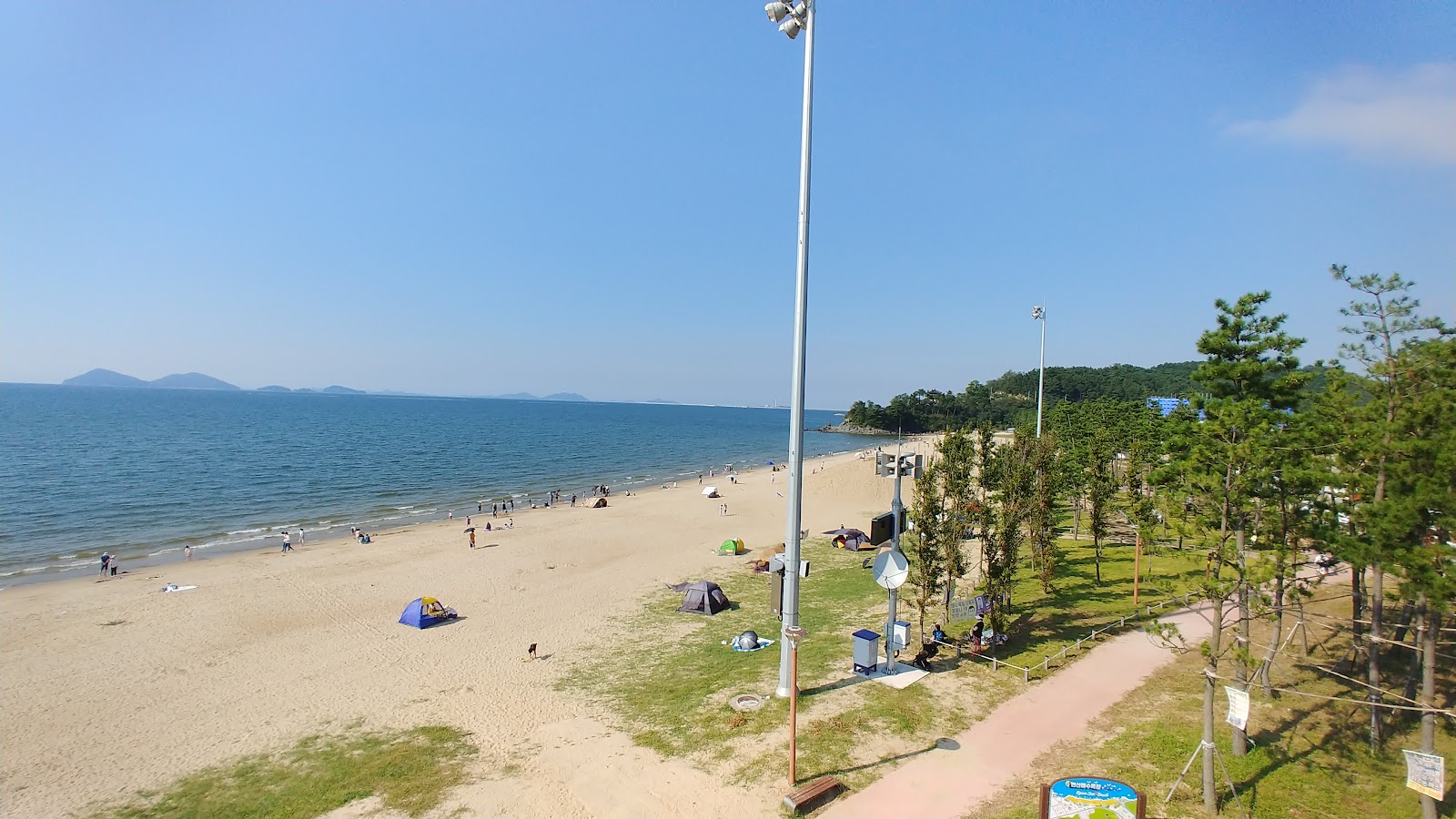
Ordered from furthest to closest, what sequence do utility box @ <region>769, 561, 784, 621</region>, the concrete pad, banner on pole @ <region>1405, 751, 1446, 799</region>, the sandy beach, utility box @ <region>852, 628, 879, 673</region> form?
utility box @ <region>852, 628, 879, 673</region>, the concrete pad, utility box @ <region>769, 561, 784, 621</region>, the sandy beach, banner on pole @ <region>1405, 751, 1446, 799</region>

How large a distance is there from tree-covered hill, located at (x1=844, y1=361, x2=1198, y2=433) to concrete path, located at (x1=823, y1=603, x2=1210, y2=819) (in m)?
138

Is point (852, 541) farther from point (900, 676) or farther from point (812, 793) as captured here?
point (812, 793)

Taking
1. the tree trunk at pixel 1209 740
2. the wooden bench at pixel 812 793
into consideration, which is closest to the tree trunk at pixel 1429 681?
the tree trunk at pixel 1209 740

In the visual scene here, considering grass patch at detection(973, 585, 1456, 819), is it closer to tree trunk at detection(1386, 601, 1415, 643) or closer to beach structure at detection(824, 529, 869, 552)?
tree trunk at detection(1386, 601, 1415, 643)

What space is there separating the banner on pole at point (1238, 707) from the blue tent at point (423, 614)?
21.8 meters

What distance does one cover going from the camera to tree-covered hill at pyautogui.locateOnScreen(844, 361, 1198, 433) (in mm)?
153875

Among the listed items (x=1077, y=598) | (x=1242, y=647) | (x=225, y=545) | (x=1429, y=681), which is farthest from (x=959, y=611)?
(x=225, y=545)

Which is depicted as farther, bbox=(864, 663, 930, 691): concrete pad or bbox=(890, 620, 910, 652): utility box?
bbox=(890, 620, 910, 652): utility box

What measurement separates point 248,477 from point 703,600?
5749 centimetres

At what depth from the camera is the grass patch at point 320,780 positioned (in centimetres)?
1126

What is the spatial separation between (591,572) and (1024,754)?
70.1 ft

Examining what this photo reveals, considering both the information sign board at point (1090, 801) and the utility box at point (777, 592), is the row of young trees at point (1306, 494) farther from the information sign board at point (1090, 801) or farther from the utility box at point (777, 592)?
the utility box at point (777, 592)

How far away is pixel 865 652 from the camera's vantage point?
15.3 m

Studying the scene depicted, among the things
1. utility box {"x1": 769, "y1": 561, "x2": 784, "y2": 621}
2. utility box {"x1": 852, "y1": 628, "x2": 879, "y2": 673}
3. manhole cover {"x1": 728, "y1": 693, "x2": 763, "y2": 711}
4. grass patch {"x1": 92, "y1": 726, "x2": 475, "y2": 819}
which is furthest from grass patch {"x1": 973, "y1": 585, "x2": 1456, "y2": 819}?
grass patch {"x1": 92, "y1": 726, "x2": 475, "y2": 819}
